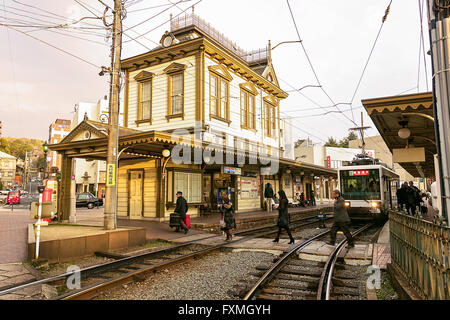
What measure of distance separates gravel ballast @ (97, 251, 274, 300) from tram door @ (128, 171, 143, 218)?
28.9ft

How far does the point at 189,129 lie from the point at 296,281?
40.8 feet

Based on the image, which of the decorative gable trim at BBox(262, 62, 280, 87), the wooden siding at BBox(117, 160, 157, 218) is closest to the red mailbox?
the wooden siding at BBox(117, 160, 157, 218)

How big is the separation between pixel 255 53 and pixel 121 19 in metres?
16.6

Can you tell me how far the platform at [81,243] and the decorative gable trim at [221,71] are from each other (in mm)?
11445

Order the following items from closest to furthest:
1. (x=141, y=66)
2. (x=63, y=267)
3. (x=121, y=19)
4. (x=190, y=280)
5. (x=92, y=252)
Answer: (x=190, y=280) < (x=63, y=267) < (x=92, y=252) < (x=121, y=19) < (x=141, y=66)

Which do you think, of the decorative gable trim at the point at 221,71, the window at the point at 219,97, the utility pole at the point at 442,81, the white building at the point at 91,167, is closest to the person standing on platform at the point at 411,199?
the utility pole at the point at 442,81

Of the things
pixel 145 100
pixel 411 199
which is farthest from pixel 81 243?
pixel 411 199

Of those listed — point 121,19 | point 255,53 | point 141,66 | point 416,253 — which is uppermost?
point 255,53

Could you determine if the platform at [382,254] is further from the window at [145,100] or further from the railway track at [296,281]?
the window at [145,100]

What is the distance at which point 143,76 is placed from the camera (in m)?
19.2

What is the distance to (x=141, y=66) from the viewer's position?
1961 centimetres

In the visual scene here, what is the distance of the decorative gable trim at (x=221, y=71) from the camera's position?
17.9 meters

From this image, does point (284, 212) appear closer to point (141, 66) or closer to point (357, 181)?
point (357, 181)
